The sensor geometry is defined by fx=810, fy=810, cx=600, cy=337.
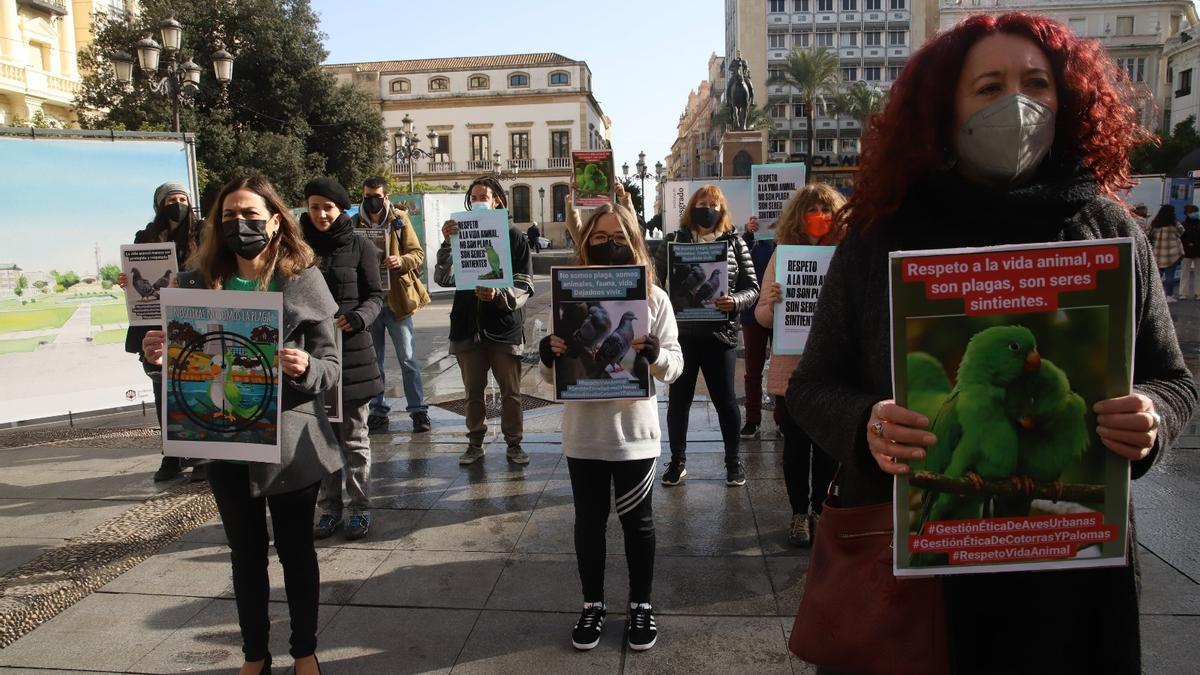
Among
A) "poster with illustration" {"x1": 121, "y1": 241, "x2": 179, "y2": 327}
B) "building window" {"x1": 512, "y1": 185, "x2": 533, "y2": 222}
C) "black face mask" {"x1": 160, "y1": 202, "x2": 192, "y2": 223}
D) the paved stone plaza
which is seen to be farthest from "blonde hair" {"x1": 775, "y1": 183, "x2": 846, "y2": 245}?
"building window" {"x1": 512, "y1": 185, "x2": 533, "y2": 222}

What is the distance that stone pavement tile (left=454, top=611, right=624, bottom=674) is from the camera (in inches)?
123

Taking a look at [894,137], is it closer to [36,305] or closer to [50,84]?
[36,305]

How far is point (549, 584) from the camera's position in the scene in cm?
386

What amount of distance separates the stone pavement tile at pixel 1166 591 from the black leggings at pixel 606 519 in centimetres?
201

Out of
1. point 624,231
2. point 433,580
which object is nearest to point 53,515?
Result: point 433,580

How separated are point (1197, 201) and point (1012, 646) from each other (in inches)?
798

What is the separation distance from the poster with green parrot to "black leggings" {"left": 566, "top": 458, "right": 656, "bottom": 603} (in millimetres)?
1910

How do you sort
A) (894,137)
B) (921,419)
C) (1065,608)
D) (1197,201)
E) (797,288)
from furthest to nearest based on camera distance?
(1197,201)
(797,288)
(894,137)
(1065,608)
(921,419)

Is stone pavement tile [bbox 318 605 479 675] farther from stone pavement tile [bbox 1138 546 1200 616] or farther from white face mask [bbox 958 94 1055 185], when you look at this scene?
stone pavement tile [bbox 1138 546 1200 616]

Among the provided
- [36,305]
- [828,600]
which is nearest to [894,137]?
[828,600]

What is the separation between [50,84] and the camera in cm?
3888

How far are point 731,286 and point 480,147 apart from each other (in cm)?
6686

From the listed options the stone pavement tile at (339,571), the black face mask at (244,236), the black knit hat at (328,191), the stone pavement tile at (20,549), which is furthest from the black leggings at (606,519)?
the stone pavement tile at (20,549)

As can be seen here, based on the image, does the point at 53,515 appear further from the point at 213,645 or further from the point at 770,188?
the point at 770,188
